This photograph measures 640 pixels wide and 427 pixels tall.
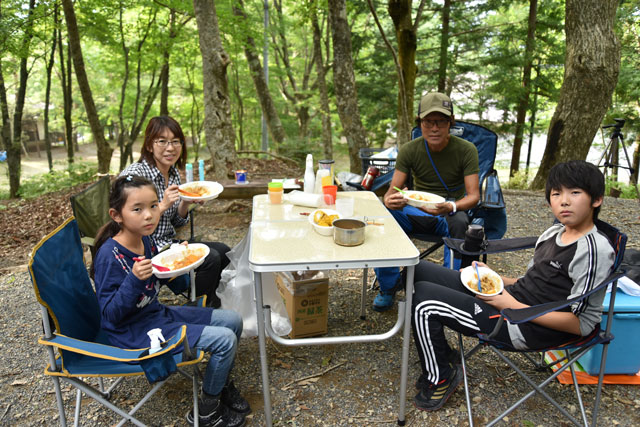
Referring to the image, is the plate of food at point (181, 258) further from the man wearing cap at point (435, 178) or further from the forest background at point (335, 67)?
the forest background at point (335, 67)

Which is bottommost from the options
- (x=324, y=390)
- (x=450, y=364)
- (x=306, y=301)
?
(x=324, y=390)

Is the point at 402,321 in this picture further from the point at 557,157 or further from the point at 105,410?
the point at 557,157

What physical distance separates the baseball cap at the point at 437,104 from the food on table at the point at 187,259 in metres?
2.03

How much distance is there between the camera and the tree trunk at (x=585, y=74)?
223 inches

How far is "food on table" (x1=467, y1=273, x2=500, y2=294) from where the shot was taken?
200 centimetres

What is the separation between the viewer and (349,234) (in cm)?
199

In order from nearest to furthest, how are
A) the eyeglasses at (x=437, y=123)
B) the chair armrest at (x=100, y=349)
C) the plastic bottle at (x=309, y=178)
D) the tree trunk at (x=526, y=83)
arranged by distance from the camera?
the chair armrest at (x=100, y=349) → the plastic bottle at (x=309, y=178) → the eyeglasses at (x=437, y=123) → the tree trunk at (x=526, y=83)

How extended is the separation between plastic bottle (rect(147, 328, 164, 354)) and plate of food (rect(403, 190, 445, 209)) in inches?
71.5

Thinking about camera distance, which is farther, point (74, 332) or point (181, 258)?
point (181, 258)

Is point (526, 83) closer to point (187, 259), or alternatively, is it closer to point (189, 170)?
point (189, 170)

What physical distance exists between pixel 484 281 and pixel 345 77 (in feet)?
17.6

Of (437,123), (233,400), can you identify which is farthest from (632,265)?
(233,400)

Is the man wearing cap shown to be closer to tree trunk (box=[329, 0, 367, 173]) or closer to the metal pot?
the metal pot

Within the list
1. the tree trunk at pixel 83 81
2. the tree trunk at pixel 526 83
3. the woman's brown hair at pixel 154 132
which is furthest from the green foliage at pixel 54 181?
the tree trunk at pixel 526 83
